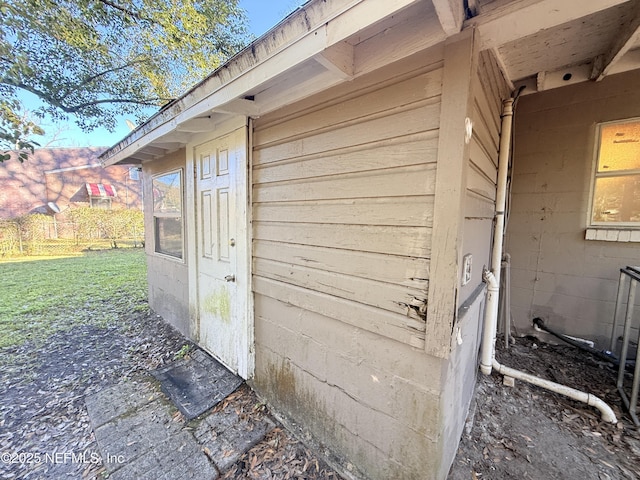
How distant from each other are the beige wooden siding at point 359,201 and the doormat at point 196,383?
3.61 ft

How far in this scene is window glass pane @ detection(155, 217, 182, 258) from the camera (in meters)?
3.44

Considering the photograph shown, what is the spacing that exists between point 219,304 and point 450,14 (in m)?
2.73

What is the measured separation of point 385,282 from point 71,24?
6.57m

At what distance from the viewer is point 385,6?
92cm

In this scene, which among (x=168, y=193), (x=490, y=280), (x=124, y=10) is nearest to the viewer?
(x=490, y=280)

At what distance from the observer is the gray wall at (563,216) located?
8.19 feet

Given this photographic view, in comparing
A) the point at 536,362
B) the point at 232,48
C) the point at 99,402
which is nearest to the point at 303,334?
the point at 99,402

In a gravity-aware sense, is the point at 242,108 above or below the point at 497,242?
above

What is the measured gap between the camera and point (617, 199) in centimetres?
247

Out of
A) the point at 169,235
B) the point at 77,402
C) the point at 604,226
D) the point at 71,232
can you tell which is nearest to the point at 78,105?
the point at 169,235

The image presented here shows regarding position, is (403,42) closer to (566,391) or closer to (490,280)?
(490,280)

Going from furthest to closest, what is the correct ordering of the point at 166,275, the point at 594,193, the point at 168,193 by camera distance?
the point at 166,275
the point at 168,193
the point at 594,193

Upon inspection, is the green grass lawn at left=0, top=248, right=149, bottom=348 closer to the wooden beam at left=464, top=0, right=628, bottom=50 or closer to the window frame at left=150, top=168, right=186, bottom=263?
the window frame at left=150, top=168, right=186, bottom=263

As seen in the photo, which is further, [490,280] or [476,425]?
[490,280]
